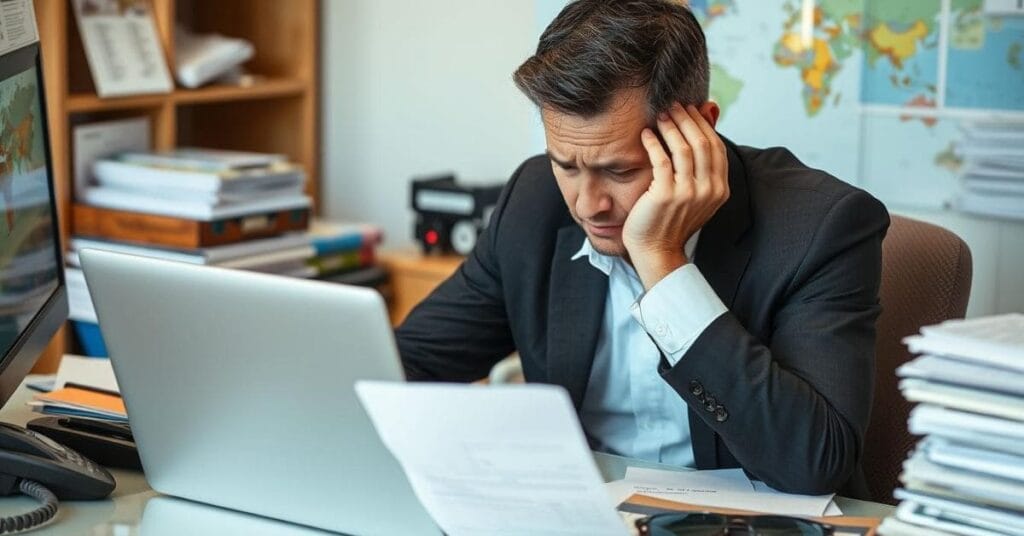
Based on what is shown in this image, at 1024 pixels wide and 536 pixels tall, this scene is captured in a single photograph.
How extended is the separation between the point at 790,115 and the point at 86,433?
61.7 inches

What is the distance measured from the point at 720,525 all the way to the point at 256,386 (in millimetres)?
434

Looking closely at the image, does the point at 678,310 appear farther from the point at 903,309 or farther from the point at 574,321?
the point at 903,309

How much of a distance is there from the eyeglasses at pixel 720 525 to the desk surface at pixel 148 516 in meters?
0.13

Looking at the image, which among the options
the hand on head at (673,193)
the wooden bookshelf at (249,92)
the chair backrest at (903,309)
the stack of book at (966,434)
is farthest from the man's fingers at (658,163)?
the wooden bookshelf at (249,92)

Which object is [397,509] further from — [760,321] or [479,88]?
[479,88]

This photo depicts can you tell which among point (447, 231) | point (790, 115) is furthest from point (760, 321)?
point (447, 231)

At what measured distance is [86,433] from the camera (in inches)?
60.3

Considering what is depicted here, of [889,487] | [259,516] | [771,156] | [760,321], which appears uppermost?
[771,156]

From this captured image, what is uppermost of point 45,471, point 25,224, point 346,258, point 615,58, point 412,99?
point 615,58

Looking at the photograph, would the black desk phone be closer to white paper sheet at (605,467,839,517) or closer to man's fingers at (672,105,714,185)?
white paper sheet at (605,467,839,517)

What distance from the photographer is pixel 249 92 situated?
3.24 meters

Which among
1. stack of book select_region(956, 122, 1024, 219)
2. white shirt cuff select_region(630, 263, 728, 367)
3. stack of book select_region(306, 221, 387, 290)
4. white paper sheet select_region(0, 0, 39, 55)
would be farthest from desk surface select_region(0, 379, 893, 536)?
stack of book select_region(306, 221, 387, 290)

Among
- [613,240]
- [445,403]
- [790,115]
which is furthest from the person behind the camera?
[790,115]

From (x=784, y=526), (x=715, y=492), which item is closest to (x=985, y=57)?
(x=715, y=492)
